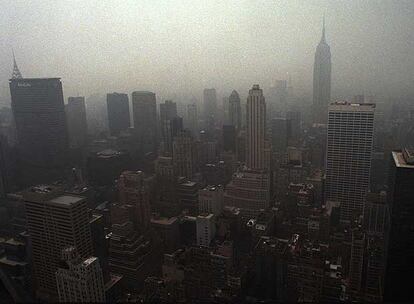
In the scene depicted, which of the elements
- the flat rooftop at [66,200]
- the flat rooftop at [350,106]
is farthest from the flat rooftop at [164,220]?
the flat rooftop at [350,106]

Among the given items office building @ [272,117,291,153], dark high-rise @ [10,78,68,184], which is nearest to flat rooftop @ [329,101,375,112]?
office building @ [272,117,291,153]

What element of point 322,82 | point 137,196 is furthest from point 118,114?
point 322,82

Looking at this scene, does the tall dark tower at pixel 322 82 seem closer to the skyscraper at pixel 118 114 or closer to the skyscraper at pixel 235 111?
the skyscraper at pixel 235 111

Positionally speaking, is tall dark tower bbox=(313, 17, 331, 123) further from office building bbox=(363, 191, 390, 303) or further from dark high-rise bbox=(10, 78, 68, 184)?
dark high-rise bbox=(10, 78, 68, 184)

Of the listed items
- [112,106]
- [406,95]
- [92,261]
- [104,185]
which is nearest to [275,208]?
[406,95]

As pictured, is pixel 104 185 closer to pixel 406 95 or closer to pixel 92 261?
pixel 92 261

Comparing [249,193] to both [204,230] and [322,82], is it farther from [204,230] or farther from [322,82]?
[322,82]

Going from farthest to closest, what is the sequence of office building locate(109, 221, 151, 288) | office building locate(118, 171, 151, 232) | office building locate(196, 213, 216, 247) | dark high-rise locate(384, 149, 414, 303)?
office building locate(118, 171, 151, 232), office building locate(196, 213, 216, 247), office building locate(109, 221, 151, 288), dark high-rise locate(384, 149, 414, 303)
